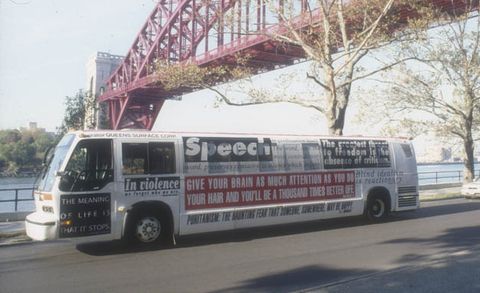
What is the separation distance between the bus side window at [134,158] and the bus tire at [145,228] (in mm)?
777

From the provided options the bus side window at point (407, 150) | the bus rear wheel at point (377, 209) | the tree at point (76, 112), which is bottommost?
the bus rear wheel at point (377, 209)

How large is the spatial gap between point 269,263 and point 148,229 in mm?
2689

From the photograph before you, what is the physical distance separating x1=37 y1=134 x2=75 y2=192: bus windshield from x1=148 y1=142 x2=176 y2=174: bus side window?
1503mm

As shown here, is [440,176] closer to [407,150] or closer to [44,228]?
[407,150]

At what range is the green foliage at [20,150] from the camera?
17666 mm

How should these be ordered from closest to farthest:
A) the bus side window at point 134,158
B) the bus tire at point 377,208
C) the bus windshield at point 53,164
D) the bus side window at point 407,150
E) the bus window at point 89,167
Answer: the bus window at point 89,167, the bus windshield at point 53,164, the bus side window at point 134,158, the bus tire at point 377,208, the bus side window at point 407,150

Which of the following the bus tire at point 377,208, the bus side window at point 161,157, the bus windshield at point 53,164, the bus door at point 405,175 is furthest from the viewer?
the bus door at point 405,175

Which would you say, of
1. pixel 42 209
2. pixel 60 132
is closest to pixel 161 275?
pixel 42 209

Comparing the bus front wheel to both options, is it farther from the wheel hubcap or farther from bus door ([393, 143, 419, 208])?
bus door ([393, 143, 419, 208])

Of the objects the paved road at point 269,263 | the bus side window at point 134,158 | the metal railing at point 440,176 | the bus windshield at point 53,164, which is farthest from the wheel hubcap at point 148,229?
the metal railing at point 440,176

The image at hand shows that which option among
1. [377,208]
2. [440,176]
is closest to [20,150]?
[377,208]

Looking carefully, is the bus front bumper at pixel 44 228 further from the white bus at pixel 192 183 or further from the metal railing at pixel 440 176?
the metal railing at pixel 440 176

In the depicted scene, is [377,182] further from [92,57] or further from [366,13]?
[92,57]

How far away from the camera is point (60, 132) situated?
23.0 m
